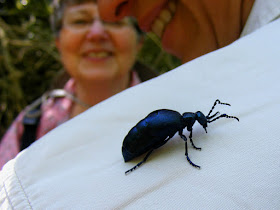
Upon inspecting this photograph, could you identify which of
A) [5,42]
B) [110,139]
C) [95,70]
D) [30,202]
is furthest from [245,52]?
[5,42]

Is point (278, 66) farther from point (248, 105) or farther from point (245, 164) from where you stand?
point (245, 164)

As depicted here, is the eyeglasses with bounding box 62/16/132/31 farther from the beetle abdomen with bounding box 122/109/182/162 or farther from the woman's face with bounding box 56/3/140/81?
the beetle abdomen with bounding box 122/109/182/162

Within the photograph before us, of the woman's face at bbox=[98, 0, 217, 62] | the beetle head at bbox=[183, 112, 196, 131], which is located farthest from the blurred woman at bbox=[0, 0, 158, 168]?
the beetle head at bbox=[183, 112, 196, 131]

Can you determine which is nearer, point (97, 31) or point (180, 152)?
point (180, 152)

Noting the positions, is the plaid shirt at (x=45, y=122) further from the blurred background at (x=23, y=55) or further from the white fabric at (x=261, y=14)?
the white fabric at (x=261, y=14)

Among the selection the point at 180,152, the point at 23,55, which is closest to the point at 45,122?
the point at 180,152

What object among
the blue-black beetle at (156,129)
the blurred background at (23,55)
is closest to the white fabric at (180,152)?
the blue-black beetle at (156,129)

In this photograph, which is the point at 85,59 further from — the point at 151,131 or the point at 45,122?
the point at 151,131

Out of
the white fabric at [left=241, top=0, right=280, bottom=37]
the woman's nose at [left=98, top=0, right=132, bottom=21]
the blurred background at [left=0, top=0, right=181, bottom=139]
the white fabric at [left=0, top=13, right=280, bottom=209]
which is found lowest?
the blurred background at [left=0, top=0, right=181, bottom=139]
